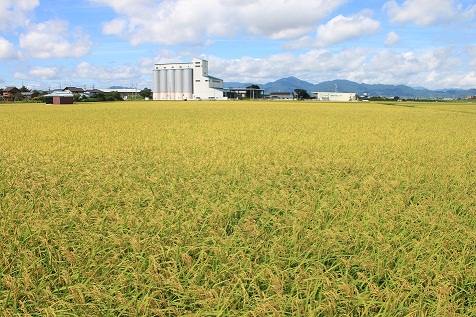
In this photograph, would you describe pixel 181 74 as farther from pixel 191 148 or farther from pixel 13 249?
A: pixel 13 249

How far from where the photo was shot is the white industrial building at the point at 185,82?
291 ft

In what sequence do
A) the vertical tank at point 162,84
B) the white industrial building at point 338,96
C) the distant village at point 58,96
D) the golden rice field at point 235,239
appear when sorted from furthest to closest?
the vertical tank at point 162,84
the white industrial building at point 338,96
the distant village at point 58,96
the golden rice field at point 235,239

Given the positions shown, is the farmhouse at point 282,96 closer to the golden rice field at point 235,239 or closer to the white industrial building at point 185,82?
the white industrial building at point 185,82

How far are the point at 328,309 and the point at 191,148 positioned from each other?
6958 millimetres

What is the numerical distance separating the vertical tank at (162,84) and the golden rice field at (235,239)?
88103 mm

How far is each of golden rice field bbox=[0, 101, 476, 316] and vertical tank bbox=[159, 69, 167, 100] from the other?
289ft

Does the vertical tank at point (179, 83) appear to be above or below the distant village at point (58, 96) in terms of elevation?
above

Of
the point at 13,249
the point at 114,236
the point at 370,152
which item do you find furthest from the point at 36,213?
the point at 370,152

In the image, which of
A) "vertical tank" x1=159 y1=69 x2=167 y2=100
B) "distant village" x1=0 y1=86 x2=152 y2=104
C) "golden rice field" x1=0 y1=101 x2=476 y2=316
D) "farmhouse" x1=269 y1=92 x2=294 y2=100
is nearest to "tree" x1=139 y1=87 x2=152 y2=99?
"distant village" x1=0 y1=86 x2=152 y2=104

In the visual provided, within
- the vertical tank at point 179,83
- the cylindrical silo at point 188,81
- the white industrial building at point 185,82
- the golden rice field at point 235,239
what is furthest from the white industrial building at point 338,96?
the golden rice field at point 235,239

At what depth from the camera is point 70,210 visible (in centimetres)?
425

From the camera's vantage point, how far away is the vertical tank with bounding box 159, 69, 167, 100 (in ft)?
305

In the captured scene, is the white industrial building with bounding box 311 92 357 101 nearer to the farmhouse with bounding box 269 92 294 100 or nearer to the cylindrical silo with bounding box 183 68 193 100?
the farmhouse with bounding box 269 92 294 100

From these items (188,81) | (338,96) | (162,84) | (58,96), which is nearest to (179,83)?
(188,81)
